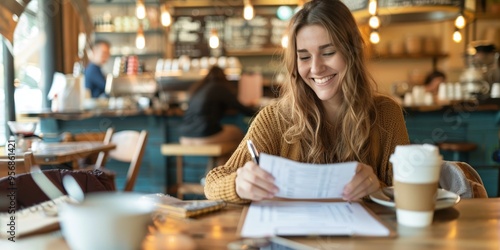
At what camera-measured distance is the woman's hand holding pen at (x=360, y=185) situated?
1.08 metres

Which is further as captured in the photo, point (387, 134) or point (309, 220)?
A: point (387, 134)

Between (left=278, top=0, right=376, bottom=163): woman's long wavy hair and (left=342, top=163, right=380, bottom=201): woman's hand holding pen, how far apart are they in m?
0.40

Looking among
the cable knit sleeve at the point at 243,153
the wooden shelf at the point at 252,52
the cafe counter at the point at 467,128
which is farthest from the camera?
the wooden shelf at the point at 252,52

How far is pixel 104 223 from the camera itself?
2.07 ft

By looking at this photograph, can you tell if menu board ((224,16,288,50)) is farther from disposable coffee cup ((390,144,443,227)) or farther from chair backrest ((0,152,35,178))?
disposable coffee cup ((390,144,443,227))

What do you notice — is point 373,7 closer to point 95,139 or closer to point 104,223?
point 95,139

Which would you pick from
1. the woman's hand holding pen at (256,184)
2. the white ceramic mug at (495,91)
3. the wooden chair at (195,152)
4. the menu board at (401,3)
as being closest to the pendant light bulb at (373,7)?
the menu board at (401,3)

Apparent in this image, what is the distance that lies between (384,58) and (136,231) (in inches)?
281

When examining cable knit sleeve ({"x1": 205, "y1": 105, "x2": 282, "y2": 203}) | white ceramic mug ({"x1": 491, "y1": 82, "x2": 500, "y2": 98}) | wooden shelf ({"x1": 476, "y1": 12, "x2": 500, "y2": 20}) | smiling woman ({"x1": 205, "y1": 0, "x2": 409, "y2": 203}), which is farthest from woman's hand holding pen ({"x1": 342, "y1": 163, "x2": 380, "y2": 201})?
wooden shelf ({"x1": 476, "y1": 12, "x2": 500, "y2": 20})

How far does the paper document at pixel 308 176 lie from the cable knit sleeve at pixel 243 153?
16 cm

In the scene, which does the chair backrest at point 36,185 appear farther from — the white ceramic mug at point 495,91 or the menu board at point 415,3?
the menu board at point 415,3

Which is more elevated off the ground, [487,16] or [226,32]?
[487,16]

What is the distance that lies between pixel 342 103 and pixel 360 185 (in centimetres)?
60

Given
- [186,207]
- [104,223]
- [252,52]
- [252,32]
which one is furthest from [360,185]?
[252,32]
